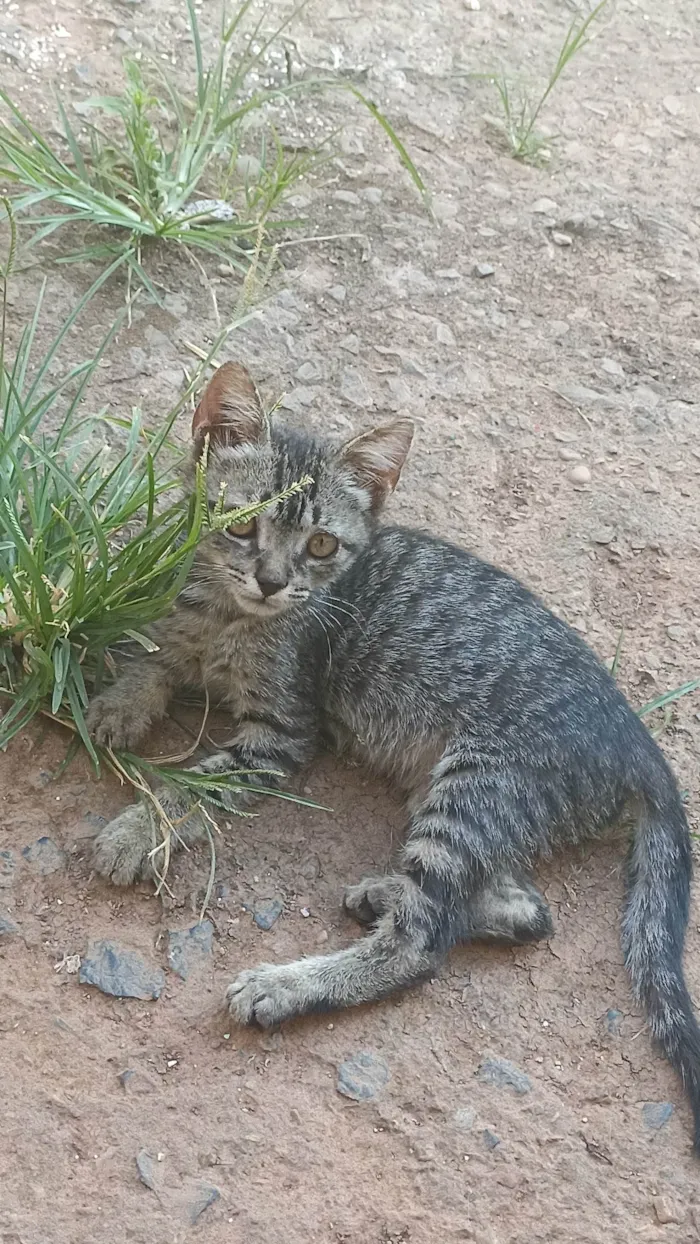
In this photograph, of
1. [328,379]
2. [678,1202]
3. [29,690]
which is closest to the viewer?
[678,1202]

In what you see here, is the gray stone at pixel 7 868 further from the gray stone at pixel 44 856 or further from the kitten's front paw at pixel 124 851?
the kitten's front paw at pixel 124 851

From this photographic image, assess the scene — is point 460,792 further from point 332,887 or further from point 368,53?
point 368,53

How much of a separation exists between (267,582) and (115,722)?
57 centimetres

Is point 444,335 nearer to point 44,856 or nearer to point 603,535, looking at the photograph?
point 603,535

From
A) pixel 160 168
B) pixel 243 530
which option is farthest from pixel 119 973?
pixel 160 168

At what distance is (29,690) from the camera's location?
8.55 feet

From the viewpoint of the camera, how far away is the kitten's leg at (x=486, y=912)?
2.58 meters

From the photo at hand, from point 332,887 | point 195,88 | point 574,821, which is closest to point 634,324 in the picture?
point 195,88

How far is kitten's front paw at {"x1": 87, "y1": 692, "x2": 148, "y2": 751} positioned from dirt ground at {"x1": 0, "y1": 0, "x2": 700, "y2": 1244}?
107 millimetres

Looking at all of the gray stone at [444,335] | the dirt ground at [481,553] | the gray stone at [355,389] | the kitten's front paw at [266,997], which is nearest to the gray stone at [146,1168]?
the dirt ground at [481,553]

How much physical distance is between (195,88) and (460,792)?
342 cm

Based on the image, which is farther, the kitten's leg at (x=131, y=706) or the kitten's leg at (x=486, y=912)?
the kitten's leg at (x=131, y=706)

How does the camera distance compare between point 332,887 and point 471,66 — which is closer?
point 332,887

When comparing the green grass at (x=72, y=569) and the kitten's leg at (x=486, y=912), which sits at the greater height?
the green grass at (x=72, y=569)
